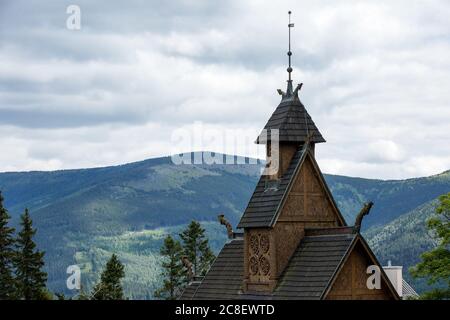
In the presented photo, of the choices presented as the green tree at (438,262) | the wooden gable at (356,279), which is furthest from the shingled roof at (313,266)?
the green tree at (438,262)

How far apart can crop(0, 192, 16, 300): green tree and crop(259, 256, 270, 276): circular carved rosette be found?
2725 centimetres

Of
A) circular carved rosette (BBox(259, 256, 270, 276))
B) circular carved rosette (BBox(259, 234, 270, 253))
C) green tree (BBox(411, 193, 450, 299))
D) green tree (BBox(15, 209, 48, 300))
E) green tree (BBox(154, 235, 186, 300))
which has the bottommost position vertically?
circular carved rosette (BBox(259, 256, 270, 276))

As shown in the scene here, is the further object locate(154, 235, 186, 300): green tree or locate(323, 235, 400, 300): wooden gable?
locate(154, 235, 186, 300): green tree

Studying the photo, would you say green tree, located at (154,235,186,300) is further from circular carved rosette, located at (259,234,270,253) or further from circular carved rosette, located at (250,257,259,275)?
circular carved rosette, located at (259,234,270,253)

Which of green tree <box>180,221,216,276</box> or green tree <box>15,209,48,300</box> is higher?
green tree <box>180,221,216,276</box>

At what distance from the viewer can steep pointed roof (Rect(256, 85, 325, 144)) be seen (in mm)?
38531

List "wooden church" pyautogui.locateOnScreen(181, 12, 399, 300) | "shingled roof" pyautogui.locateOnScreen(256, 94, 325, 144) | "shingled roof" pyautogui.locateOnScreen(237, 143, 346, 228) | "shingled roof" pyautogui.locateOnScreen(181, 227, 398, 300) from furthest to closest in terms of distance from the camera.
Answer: "shingled roof" pyautogui.locateOnScreen(256, 94, 325, 144) → "shingled roof" pyautogui.locateOnScreen(237, 143, 346, 228) → "wooden church" pyautogui.locateOnScreen(181, 12, 399, 300) → "shingled roof" pyautogui.locateOnScreen(181, 227, 398, 300)

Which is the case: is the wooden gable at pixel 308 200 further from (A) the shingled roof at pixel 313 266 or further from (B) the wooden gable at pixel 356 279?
(B) the wooden gable at pixel 356 279

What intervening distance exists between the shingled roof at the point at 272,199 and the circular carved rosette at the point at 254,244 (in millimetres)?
601

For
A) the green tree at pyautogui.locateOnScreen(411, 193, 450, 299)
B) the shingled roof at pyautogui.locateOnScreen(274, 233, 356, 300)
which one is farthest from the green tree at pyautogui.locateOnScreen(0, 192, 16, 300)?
the shingled roof at pyautogui.locateOnScreen(274, 233, 356, 300)

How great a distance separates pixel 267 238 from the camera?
38125mm

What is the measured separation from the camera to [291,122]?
38.9 meters

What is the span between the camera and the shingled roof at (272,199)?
37844 millimetres
